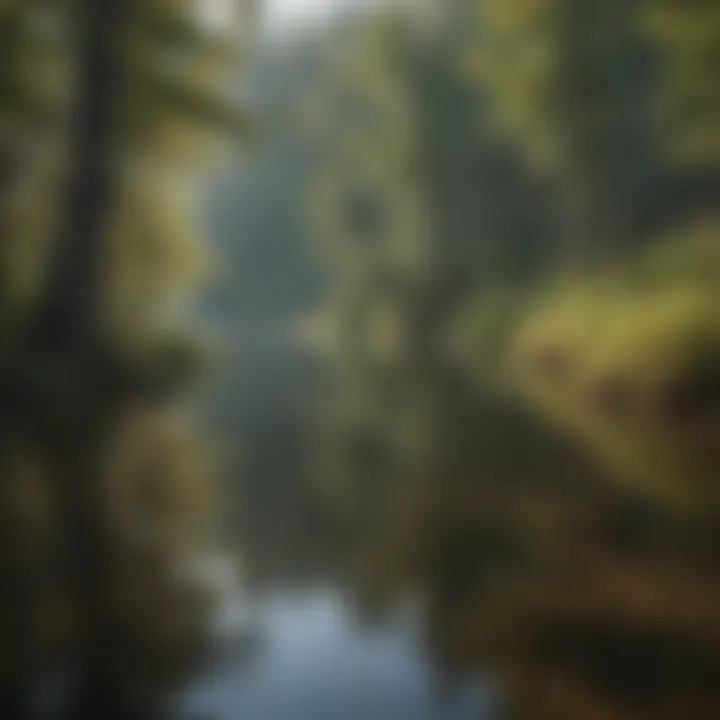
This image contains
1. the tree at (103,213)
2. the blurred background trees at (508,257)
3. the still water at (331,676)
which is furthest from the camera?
the tree at (103,213)

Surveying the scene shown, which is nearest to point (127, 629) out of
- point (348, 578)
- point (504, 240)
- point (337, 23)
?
point (348, 578)

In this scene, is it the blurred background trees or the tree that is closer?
the blurred background trees

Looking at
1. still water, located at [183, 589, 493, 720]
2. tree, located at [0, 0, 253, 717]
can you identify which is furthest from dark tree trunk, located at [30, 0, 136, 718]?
still water, located at [183, 589, 493, 720]

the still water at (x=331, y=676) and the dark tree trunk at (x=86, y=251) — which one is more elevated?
the dark tree trunk at (x=86, y=251)

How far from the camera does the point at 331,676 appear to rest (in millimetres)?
792

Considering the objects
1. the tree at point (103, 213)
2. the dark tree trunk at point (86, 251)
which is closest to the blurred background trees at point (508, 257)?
the tree at point (103, 213)

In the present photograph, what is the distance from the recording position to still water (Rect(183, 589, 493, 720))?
0.74m

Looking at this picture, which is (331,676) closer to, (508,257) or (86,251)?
(508,257)

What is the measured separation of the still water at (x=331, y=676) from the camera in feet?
2.43

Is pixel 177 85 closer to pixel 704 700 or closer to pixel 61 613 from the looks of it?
pixel 61 613

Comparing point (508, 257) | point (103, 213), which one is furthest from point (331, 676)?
point (103, 213)

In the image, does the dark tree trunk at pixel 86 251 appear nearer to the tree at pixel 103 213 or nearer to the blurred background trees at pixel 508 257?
the tree at pixel 103 213

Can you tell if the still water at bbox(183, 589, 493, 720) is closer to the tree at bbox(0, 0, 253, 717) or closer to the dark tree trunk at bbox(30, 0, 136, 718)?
the tree at bbox(0, 0, 253, 717)

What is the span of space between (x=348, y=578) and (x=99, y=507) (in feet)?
0.97
